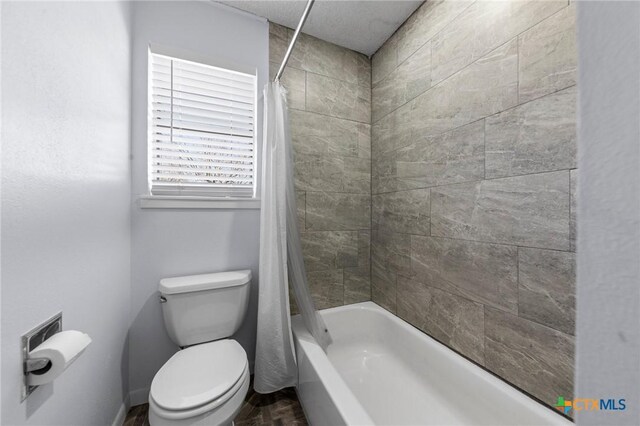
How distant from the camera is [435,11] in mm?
1466

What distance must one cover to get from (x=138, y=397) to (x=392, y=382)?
4.77ft

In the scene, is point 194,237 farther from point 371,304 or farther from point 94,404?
point 371,304

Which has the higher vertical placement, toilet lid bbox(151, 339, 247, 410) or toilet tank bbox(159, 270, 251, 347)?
toilet tank bbox(159, 270, 251, 347)

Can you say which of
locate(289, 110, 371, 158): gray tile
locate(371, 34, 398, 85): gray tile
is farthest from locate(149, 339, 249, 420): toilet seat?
locate(371, 34, 398, 85): gray tile

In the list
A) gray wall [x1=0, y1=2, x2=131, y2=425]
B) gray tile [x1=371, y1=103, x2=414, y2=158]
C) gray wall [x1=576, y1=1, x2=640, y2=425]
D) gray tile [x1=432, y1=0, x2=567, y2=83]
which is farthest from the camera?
gray tile [x1=371, y1=103, x2=414, y2=158]

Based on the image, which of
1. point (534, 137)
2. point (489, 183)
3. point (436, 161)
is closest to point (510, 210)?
point (489, 183)

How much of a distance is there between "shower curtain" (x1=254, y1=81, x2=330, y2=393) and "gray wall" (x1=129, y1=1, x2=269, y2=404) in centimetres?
26

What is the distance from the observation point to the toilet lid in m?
0.95

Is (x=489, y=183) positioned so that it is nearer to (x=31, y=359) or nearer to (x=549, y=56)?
(x=549, y=56)

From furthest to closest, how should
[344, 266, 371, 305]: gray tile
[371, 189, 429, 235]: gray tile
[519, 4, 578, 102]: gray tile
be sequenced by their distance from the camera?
1. [344, 266, 371, 305]: gray tile
2. [371, 189, 429, 235]: gray tile
3. [519, 4, 578, 102]: gray tile

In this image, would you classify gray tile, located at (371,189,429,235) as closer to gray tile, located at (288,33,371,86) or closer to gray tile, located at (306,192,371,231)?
gray tile, located at (306,192,371,231)

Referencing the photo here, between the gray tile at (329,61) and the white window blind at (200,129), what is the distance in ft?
1.29

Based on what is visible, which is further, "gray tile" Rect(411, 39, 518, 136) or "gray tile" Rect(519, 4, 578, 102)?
"gray tile" Rect(411, 39, 518, 136)

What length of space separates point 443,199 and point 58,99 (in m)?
1.62
